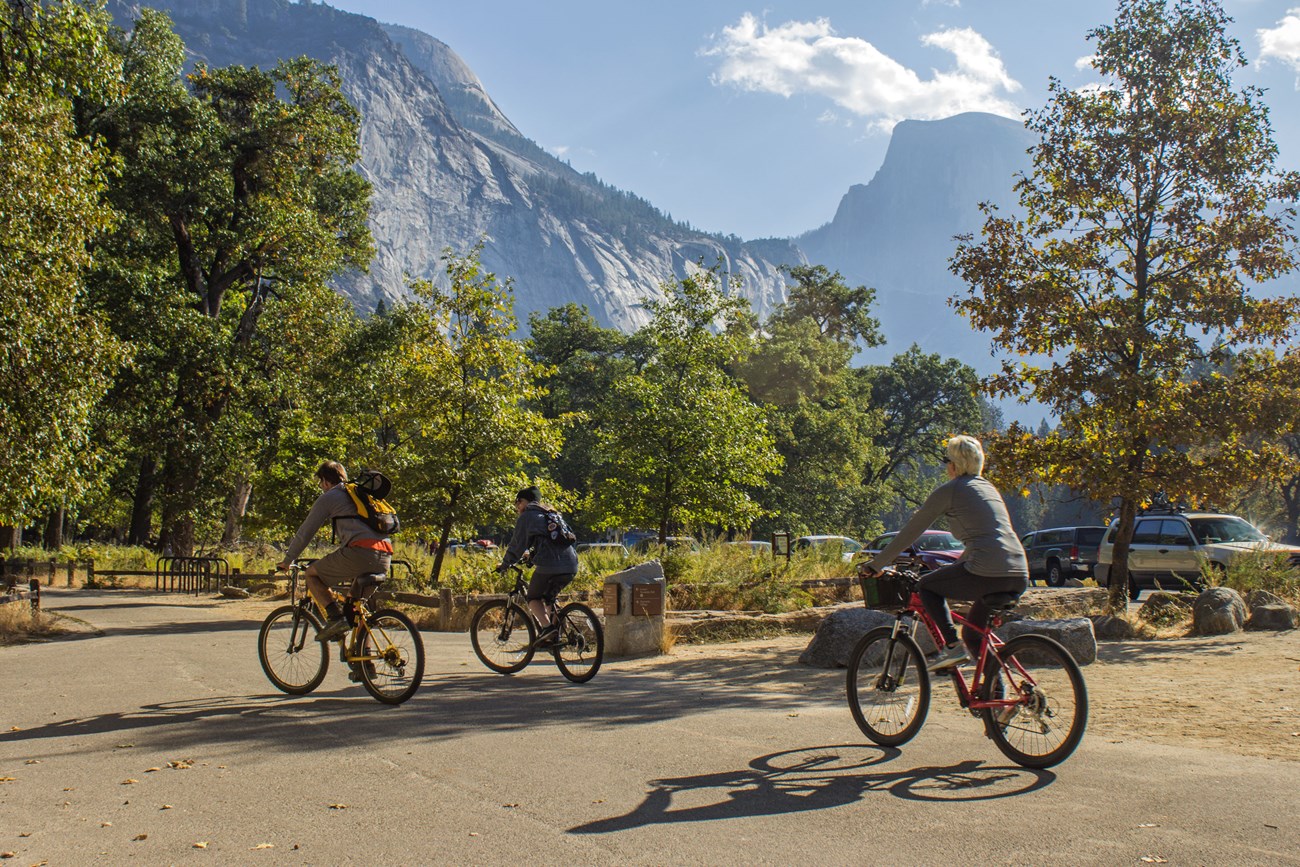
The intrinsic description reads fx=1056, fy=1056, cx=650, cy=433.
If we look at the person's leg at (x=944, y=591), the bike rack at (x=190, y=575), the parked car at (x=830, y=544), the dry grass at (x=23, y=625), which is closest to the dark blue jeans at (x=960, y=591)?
the person's leg at (x=944, y=591)

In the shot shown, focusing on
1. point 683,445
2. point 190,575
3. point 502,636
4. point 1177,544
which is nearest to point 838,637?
point 502,636

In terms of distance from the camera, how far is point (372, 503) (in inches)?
336

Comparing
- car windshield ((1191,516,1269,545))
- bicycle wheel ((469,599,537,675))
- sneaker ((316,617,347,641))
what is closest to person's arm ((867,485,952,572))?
sneaker ((316,617,347,641))

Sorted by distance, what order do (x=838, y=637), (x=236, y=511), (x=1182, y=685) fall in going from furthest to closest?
(x=236, y=511) < (x=838, y=637) < (x=1182, y=685)

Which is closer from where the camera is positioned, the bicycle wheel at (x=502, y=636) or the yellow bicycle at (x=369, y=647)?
the yellow bicycle at (x=369, y=647)

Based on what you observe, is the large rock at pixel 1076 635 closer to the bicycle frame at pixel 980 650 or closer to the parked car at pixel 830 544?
the bicycle frame at pixel 980 650

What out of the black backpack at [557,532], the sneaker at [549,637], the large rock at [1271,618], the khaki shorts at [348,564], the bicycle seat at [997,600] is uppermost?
the black backpack at [557,532]

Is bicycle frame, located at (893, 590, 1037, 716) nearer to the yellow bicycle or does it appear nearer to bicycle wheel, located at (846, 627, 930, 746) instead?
bicycle wheel, located at (846, 627, 930, 746)

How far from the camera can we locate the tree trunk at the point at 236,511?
120ft

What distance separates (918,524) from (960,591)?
1.63 ft

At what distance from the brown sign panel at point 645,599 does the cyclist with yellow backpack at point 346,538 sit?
15.1 ft

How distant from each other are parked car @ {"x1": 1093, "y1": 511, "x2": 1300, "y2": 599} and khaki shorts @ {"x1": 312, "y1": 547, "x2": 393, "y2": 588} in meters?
17.5

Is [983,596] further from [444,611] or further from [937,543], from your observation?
[937,543]

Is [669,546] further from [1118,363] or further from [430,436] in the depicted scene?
[1118,363]
